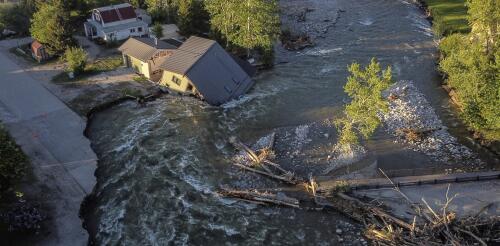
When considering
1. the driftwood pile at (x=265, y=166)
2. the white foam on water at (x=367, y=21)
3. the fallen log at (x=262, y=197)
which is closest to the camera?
the fallen log at (x=262, y=197)

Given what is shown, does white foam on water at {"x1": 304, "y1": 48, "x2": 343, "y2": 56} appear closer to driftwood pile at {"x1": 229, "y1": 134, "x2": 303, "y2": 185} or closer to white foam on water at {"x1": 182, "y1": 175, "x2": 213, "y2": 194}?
driftwood pile at {"x1": 229, "y1": 134, "x2": 303, "y2": 185}

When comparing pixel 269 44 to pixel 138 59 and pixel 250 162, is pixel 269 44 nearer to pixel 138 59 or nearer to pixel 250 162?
pixel 138 59

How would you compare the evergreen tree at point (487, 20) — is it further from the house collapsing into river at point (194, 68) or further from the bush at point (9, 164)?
the bush at point (9, 164)

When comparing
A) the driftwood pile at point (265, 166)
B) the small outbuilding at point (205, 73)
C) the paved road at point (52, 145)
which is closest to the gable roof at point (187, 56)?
the small outbuilding at point (205, 73)

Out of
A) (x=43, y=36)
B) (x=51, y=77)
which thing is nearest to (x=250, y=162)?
(x=51, y=77)

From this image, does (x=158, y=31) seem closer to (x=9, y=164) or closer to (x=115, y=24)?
(x=115, y=24)

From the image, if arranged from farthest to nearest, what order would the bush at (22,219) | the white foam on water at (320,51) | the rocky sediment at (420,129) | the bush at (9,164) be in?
the white foam on water at (320,51)
the rocky sediment at (420,129)
the bush at (22,219)
the bush at (9,164)

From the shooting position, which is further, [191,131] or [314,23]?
[314,23]
